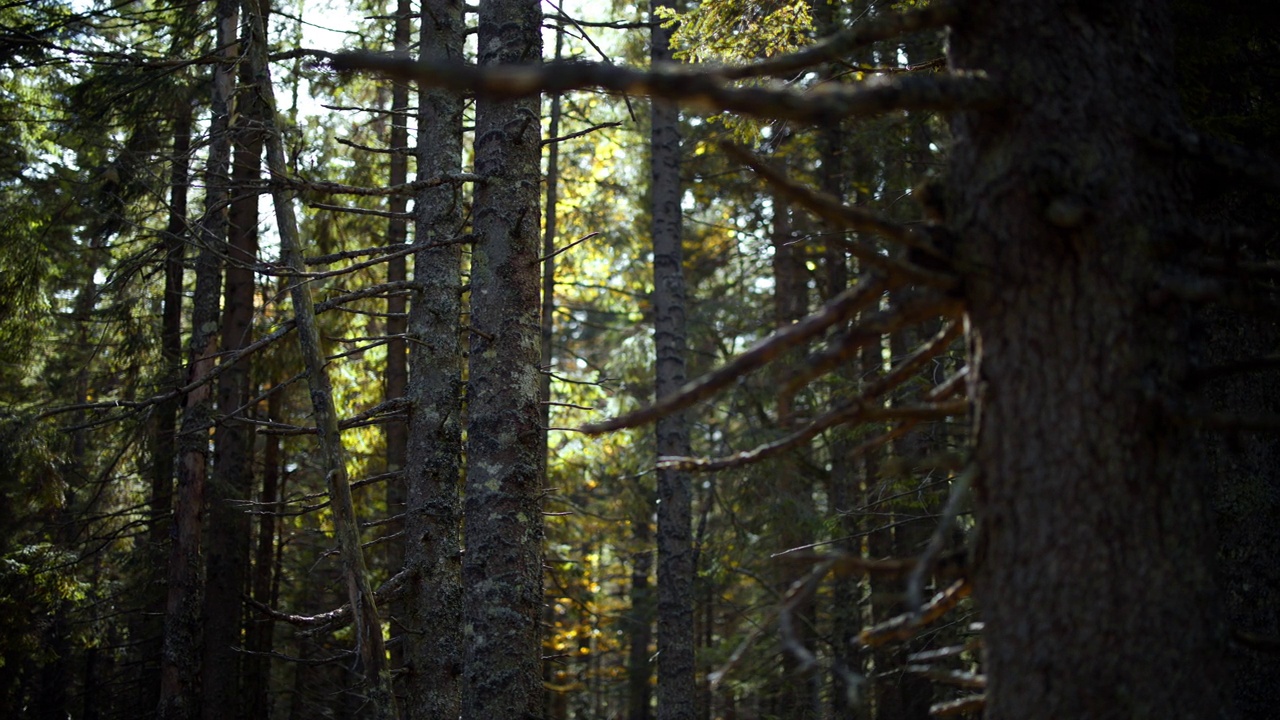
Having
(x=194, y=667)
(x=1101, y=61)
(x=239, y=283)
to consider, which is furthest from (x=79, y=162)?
(x=1101, y=61)

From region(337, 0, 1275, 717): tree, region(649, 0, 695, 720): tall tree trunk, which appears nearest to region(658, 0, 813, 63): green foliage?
region(649, 0, 695, 720): tall tree trunk

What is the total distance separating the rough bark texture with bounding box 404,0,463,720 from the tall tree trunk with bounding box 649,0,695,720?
335 cm

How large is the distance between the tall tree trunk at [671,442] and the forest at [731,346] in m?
0.05

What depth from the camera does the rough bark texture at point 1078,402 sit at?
205 cm

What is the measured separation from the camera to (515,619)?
510 centimetres

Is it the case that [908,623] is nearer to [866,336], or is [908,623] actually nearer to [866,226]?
[866,336]

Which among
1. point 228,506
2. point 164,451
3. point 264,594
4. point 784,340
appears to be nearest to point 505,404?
point 784,340

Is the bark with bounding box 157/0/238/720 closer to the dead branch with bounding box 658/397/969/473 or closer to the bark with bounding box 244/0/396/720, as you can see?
the bark with bounding box 244/0/396/720

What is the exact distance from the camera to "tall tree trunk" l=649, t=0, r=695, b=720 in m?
9.94

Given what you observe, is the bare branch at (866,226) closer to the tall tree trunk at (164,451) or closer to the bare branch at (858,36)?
the bare branch at (858,36)

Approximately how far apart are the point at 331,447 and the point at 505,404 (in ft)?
3.61

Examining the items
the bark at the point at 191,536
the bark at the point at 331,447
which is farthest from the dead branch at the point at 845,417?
the bark at the point at 191,536

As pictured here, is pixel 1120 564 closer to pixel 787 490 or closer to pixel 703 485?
pixel 787 490

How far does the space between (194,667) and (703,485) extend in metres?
10.3
